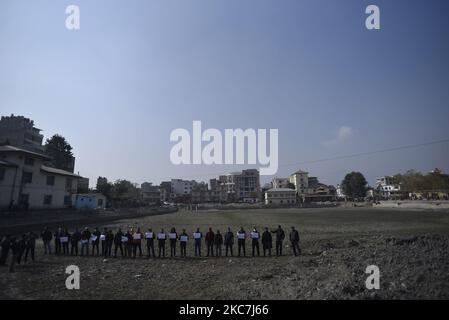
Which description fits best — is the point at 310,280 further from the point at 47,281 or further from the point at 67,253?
the point at 67,253

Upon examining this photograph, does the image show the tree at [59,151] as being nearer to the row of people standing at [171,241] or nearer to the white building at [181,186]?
the row of people standing at [171,241]

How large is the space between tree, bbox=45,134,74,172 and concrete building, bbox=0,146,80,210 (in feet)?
108

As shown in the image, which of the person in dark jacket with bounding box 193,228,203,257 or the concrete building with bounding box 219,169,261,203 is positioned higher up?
the concrete building with bounding box 219,169,261,203

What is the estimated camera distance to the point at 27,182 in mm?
37906

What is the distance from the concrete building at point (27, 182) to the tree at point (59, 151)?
108ft

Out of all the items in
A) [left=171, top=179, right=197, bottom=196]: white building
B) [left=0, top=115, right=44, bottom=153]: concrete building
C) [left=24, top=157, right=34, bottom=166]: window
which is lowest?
[left=24, top=157, right=34, bottom=166]: window

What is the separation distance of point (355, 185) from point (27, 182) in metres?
116

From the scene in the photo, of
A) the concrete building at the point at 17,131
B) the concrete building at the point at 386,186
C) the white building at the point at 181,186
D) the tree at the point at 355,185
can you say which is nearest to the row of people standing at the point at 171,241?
the concrete building at the point at 17,131

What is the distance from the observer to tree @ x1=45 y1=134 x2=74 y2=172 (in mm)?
74062

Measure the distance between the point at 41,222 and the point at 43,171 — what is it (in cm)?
1184

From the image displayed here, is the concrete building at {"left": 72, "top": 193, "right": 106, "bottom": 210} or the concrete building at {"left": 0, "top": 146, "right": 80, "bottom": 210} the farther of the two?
the concrete building at {"left": 72, "top": 193, "right": 106, "bottom": 210}

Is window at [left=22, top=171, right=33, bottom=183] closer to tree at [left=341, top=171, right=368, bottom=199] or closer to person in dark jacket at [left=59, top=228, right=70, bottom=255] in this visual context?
person in dark jacket at [left=59, top=228, right=70, bottom=255]

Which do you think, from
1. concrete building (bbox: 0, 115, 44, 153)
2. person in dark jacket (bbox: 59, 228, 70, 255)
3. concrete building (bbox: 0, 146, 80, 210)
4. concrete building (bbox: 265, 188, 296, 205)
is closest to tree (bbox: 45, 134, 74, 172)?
concrete building (bbox: 0, 115, 44, 153)

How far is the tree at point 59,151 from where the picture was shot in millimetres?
74062
